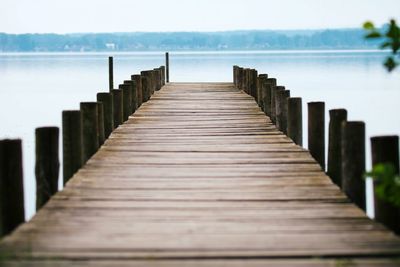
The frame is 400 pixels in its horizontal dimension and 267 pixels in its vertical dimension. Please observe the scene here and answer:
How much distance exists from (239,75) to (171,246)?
49.3 feet

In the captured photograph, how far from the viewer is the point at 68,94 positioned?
50219 mm

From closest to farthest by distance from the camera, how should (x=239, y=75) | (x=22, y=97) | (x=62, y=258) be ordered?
(x=62, y=258)
(x=239, y=75)
(x=22, y=97)

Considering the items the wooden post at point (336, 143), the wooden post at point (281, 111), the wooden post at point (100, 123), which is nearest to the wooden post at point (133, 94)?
the wooden post at point (281, 111)

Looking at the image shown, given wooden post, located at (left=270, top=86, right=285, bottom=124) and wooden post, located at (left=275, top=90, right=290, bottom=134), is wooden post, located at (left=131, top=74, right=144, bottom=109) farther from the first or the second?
wooden post, located at (left=275, top=90, right=290, bottom=134)

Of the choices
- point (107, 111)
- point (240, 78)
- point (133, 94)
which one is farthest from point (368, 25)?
point (240, 78)

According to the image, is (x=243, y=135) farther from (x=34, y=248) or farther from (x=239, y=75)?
Answer: (x=239, y=75)

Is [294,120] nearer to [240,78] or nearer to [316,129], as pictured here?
[316,129]

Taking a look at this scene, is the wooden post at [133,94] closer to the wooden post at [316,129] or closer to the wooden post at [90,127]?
the wooden post at [90,127]

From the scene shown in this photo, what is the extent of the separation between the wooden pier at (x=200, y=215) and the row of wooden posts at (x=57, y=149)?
174 mm

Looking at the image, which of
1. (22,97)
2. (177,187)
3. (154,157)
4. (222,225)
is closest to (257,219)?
(222,225)

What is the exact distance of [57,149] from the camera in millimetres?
6480

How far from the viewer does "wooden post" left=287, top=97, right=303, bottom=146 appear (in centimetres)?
942

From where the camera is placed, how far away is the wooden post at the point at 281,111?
411 inches

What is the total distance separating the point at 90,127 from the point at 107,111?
1.65 meters
